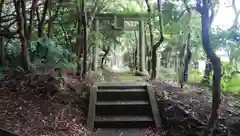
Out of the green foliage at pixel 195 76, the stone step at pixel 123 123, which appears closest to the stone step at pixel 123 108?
the stone step at pixel 123 123

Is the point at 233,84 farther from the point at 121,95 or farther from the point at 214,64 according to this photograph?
the point at 121,95

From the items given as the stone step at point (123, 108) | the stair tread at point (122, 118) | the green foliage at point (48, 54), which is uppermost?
the green foliage at point (48, 54)

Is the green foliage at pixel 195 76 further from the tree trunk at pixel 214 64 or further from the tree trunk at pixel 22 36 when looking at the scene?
the tree trunk at pixel 22 36

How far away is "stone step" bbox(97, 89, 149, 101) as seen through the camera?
5.54 meters

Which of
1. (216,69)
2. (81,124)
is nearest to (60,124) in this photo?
(81,124)

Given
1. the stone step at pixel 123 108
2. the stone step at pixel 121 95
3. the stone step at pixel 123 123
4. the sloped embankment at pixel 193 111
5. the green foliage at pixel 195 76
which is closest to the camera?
the sloped embankment at pixel 193 111

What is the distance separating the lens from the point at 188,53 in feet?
23.2

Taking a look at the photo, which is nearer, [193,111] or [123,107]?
[193,111]

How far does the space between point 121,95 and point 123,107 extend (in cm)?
43

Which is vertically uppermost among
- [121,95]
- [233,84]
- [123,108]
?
[233,84]

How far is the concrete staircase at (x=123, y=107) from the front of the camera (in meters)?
4.82

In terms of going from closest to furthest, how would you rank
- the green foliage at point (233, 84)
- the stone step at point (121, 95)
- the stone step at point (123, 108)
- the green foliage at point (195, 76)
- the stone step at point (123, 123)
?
the stone step at point (123, 123), the green foliage at point (233, 84), the stone step at point (123, 108), the stone step at point (121, 95), the green foliage at point (195, 76)

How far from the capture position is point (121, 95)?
18.3 feet

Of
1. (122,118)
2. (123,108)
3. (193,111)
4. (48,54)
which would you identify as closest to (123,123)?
(122,118)
